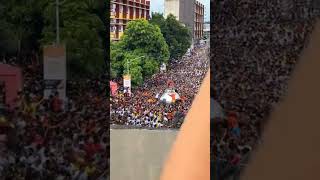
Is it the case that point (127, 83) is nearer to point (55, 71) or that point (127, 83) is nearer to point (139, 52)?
point (139, 52)

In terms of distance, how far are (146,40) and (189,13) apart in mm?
1761

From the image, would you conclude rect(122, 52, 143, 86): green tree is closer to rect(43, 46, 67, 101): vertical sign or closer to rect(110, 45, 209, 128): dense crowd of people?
rect(110, 45, 209, 128): dense crowd of people

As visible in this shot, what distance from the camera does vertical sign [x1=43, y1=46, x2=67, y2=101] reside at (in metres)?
3.36

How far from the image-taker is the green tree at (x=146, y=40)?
Result: 11977 millimetres

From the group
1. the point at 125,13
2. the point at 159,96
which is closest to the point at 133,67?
the point at 159,96

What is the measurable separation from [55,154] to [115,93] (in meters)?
8.65

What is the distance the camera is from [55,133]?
11.0ft

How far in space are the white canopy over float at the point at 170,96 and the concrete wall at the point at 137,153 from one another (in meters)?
3.55

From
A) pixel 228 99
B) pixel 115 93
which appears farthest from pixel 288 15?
pixel 115 93

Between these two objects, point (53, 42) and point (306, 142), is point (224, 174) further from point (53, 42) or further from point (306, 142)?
point (53, 42)

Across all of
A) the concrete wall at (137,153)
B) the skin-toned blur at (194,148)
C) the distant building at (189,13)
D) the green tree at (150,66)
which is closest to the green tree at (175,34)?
the distant building at (189,13)

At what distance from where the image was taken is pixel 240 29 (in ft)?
11.0

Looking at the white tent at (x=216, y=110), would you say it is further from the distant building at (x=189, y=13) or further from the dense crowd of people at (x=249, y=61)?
the distant building at (x=189, y=13)

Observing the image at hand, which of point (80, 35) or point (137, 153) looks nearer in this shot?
point (80, 35)
